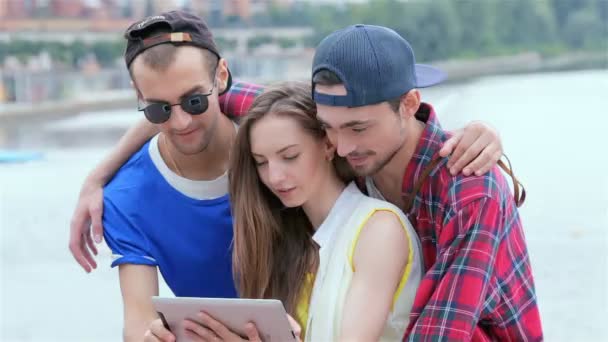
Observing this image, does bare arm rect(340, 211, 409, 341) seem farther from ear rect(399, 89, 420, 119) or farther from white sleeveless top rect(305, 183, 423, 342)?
ear rect(399, 89, 420, 119)

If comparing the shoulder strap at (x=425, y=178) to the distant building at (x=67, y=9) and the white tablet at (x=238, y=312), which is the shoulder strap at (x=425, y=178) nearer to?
the white tablet at (x=238, y=312)

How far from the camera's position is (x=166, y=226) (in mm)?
2061

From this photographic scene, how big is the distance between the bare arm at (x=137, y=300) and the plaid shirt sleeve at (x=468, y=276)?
62 centimetres

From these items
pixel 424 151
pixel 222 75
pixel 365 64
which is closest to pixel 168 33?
pixel 222 75

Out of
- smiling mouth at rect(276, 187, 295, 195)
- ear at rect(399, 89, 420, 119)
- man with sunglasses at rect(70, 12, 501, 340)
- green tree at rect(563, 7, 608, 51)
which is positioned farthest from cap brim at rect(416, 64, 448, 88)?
green tree at rect(563, 7, 608, 51)

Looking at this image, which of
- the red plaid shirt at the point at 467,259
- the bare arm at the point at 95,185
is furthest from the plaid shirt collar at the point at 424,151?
the bare arm at the point at 95,185

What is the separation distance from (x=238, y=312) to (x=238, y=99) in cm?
67

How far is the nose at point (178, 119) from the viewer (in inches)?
75.7

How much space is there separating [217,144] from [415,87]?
55 cm

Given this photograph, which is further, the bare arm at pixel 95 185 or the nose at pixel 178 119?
the bare arm at pixel 95 185

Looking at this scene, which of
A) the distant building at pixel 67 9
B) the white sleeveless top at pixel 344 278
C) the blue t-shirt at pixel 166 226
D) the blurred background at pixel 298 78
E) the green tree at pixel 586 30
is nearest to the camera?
the white sleeveless top at pixel 344 278

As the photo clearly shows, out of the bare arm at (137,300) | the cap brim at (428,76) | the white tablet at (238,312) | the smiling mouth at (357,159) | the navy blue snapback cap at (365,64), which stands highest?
the navy blue snapback cap at (365,64)

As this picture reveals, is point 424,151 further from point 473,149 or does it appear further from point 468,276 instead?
point 468,276

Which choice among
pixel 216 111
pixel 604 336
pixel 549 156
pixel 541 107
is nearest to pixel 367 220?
pixel 216 111
